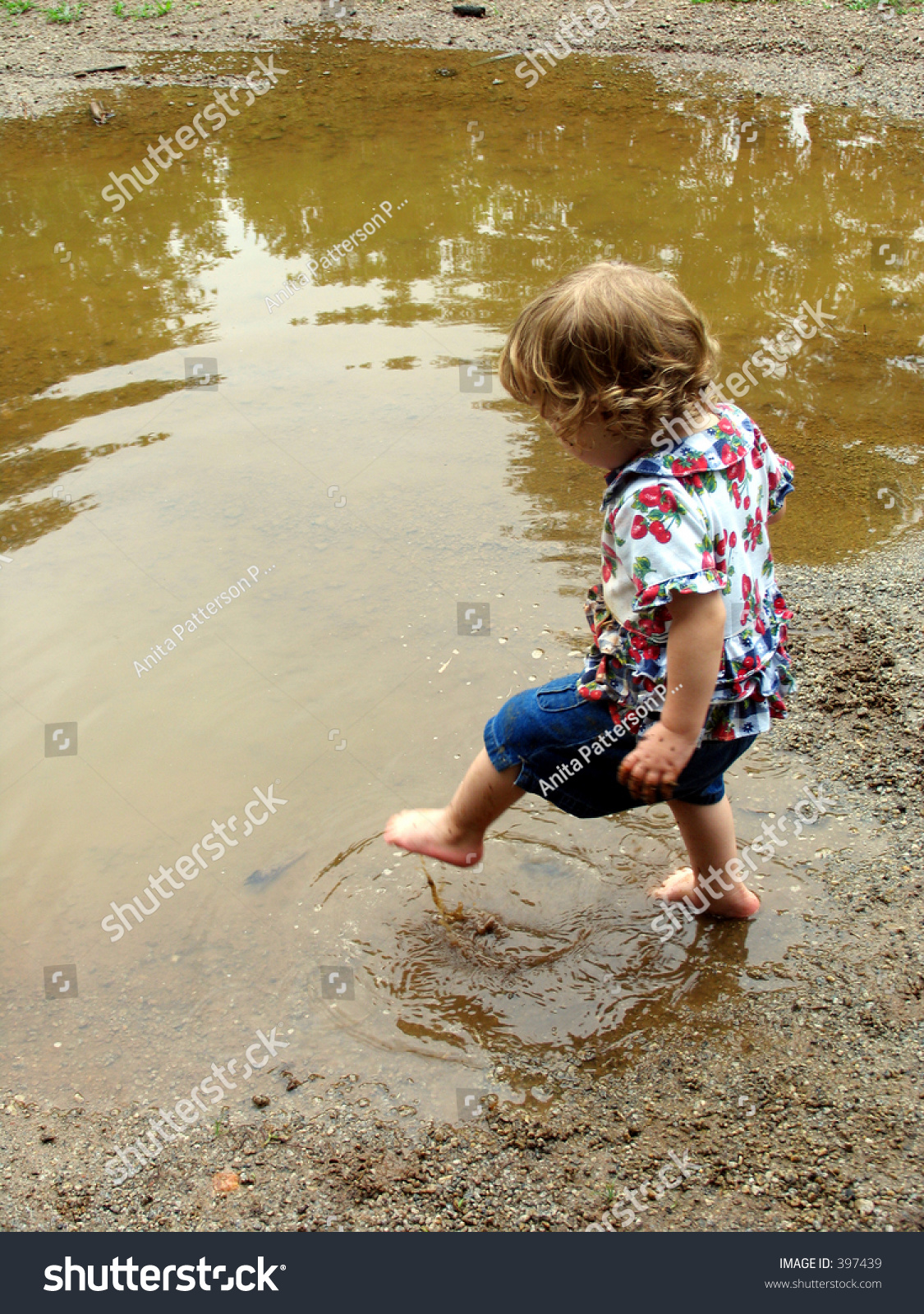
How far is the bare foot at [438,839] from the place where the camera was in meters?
2.19

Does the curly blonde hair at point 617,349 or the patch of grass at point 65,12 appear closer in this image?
the curly blonde hair at point 617,349

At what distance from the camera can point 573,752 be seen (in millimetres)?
1936

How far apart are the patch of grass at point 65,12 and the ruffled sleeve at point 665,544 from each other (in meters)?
11.3

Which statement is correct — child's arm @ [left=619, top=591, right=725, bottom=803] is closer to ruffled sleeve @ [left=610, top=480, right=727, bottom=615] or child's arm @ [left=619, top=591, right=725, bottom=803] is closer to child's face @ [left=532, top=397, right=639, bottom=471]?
ruffled sleeve @ [left=610, top=480, right=727, bottom=615]

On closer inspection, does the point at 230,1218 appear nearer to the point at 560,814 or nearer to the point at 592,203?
the point at 560,814

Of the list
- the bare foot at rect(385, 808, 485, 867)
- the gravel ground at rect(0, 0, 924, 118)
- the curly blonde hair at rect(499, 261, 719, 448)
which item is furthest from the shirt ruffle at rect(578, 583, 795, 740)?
the gravel ground at rect(0, 0, 924, 118)

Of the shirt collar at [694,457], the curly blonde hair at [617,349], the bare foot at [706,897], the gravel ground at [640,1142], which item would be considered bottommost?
the gravel ground at [640,1142]

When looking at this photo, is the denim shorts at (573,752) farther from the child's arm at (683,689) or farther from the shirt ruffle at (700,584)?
the child's arm at (683,689)

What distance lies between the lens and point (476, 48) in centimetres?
960

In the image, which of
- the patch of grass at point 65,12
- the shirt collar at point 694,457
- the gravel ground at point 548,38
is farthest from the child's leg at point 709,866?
the patch of grass at point 65,12

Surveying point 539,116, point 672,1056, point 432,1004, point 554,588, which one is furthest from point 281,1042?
point 539,116

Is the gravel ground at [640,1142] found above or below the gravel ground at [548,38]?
below

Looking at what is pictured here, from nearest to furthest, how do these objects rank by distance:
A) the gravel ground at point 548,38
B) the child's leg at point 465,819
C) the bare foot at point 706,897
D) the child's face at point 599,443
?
the child's face at point 599,443, the child's leg at point 465,819, the bare foot at point 706,897, the gravel ground at point 548,38
